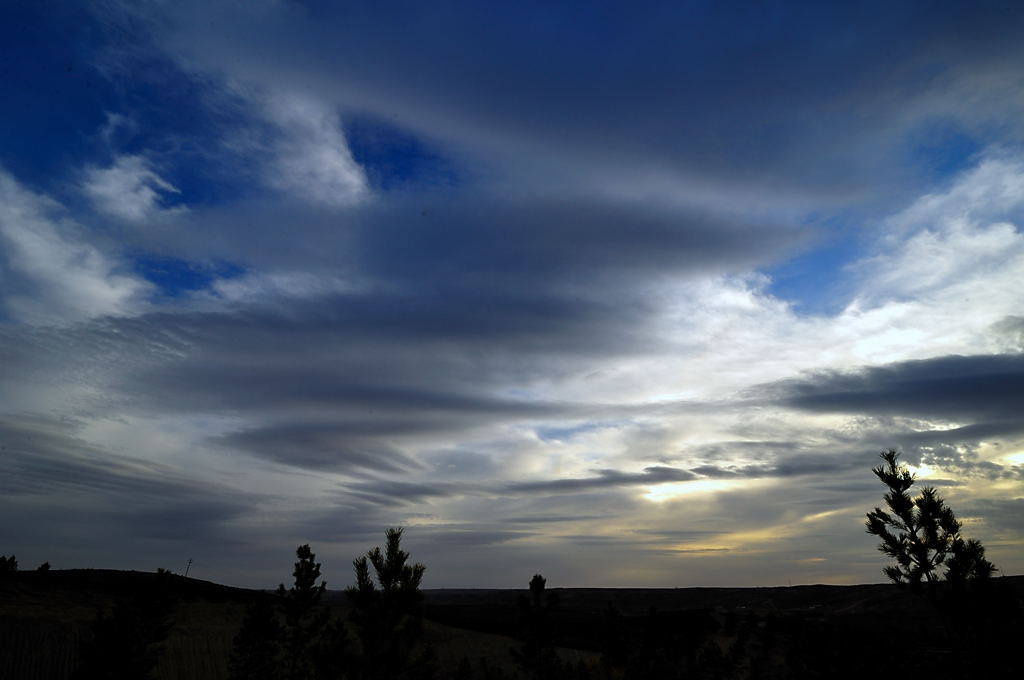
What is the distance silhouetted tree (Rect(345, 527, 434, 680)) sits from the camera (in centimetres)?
1429

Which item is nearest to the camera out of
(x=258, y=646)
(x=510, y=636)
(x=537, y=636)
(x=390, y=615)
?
(x=390, y=615)

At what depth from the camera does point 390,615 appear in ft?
48.7

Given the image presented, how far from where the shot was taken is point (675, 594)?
165 metres

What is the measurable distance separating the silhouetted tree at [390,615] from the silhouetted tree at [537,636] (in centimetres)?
461

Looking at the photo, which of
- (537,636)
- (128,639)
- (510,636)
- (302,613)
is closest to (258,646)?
(302,613)

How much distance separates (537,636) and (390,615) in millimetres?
6708

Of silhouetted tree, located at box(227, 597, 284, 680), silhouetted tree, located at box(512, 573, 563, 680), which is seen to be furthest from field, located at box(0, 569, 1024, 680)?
silhouetted tree, located at box(227, 597, 284, 680)

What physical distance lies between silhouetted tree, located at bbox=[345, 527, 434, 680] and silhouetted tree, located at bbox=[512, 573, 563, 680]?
4606mm

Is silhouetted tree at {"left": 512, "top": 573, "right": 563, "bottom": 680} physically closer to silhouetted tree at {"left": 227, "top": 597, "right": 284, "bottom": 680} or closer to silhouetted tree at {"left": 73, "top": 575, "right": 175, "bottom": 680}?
silhouetted tree at {"left": 73, "top": 575, "right": 175, "bottom": 680}

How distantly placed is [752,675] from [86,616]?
45617 millimetres

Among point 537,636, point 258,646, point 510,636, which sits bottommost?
point 510,636

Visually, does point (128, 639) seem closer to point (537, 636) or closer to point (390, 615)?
point (390, 615)

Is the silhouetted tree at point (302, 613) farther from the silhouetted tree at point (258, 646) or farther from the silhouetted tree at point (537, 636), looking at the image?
the silhouetted tree at point (537, 636)

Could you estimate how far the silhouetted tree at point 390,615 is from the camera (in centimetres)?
1429
